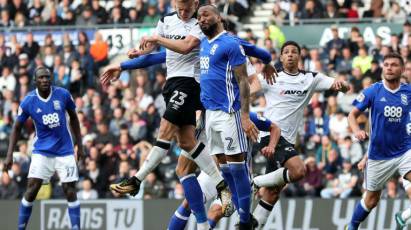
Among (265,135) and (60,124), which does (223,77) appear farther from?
(60,124)

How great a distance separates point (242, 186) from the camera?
16453 millimetres

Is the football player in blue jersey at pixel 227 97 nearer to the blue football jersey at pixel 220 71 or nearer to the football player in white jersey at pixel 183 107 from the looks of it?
the blue football jersey at pixel 220 71

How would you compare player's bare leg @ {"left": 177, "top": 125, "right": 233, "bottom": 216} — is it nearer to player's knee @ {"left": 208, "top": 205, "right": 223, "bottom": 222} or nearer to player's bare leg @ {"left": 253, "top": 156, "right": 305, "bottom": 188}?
player's knee @ {"left": 208, "top": 205, "right": 223, "bottom": 222}

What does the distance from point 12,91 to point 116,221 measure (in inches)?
264

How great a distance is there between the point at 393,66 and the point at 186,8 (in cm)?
291

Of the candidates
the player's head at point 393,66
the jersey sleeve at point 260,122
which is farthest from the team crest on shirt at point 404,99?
the jersey sleeve at point 260,122

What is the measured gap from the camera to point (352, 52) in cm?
2702

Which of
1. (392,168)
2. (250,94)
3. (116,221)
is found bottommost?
(116,221)

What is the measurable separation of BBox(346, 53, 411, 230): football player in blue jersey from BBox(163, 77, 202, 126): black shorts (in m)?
2.15

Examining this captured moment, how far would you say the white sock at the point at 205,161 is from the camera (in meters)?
17.0

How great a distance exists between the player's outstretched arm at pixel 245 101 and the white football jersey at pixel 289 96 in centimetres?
234

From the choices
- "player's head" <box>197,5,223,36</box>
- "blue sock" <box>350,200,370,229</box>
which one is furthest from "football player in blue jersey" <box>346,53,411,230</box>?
"player's head" <box>197,5,223,36</box>

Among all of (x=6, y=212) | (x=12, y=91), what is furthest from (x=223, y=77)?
(x=12, y=91)

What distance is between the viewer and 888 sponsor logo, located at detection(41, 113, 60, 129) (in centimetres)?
1991
